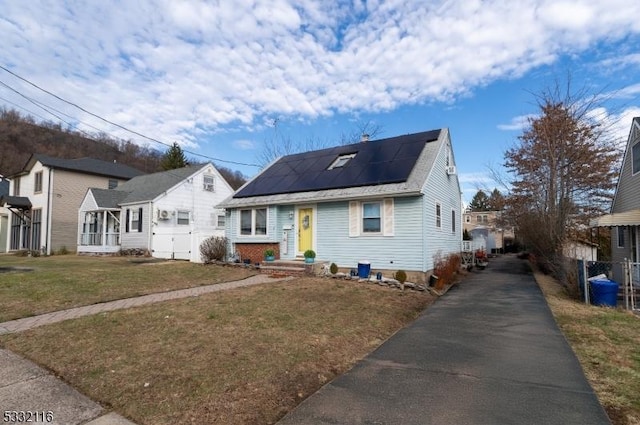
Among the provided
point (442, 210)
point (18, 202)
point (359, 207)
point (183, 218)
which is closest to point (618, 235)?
point (442, 210)

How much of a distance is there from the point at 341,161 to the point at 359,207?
3.96m

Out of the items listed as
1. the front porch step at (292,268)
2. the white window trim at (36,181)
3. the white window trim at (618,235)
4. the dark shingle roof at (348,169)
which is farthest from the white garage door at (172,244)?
the white window trim at (618,235)

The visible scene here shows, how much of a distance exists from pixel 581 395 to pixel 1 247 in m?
41.7

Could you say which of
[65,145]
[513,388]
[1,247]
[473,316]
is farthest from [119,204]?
[513,388]

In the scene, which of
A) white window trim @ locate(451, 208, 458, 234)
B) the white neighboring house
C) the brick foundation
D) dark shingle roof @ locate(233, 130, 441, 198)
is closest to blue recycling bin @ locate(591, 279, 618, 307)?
dark shingle roof @ locate(233, 130, 441, 198)

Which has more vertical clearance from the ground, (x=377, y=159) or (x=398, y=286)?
(x=377, y=159)

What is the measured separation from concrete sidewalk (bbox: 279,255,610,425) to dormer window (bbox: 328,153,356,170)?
9.98 metres

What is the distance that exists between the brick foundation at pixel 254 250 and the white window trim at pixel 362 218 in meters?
3.66

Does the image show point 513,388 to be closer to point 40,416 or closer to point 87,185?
point 40,416

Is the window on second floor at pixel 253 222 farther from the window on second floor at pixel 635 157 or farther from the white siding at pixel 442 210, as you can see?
the window on second floor at pixel 635 157

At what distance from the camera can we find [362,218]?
1348 cm

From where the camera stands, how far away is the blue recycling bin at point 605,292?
369 inches

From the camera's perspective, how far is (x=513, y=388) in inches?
168

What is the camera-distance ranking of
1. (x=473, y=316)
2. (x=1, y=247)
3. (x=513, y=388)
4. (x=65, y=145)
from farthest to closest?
(x=1, y=247) < (x=65, y=145) < (x=473, y=316) < (x=513, y=388)
